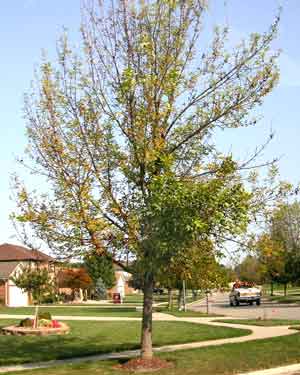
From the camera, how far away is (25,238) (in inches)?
531

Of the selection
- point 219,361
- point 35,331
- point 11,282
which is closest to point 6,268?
point 11,282

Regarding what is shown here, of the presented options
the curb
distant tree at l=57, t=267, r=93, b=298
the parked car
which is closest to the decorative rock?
the curb

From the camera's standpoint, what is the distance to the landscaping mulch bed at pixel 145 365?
13352mm

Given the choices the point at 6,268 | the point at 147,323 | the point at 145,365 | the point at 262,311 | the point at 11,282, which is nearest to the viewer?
the point at 145,365

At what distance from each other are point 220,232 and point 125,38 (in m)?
4.90

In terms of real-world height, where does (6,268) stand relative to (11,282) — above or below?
above

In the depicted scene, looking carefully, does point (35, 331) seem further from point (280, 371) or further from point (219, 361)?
point (280, 371)

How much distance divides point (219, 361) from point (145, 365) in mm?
1915

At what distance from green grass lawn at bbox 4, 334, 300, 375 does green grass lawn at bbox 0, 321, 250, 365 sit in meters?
2.48

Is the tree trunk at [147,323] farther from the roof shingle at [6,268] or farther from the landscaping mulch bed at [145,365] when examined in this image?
the roof shingle at [6,268]

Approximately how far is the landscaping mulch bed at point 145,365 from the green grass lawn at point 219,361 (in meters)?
0.23

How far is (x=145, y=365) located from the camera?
1346 cm

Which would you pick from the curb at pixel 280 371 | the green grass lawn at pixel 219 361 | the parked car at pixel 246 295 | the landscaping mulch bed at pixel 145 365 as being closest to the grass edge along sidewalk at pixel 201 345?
the green grass lawn at pixel 219 361

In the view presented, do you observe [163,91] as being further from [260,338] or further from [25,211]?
[260,338]
